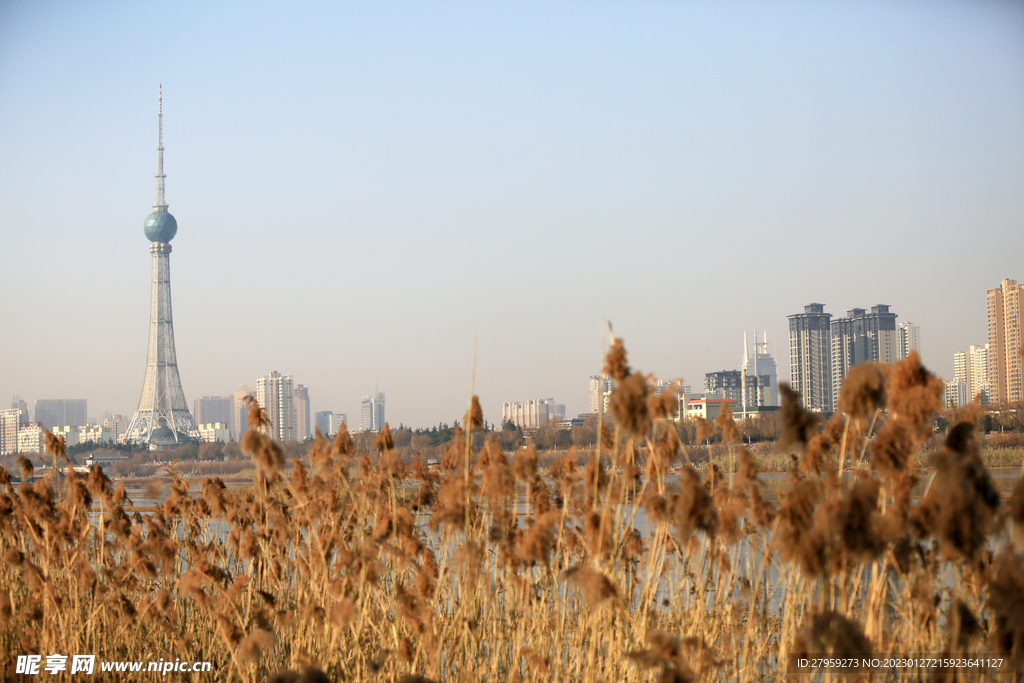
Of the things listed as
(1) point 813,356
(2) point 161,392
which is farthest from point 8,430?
(1) point 813,356

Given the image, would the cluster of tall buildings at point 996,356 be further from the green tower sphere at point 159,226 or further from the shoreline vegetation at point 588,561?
the green tower sphere at point 159,226

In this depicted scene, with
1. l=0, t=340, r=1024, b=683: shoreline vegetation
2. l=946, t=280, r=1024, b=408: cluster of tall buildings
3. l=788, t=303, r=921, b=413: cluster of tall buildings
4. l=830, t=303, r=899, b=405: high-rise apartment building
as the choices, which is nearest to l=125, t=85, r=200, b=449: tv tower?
l=946, t=280, r=1024, b=408: cluster of tall buildings

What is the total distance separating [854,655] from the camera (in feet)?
6.56

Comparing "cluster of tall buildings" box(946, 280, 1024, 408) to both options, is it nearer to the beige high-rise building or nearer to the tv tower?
the beige high-rise building

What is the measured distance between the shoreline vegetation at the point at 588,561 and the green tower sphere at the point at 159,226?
134m

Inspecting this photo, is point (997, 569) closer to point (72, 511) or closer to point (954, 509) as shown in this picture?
point (954, 509)

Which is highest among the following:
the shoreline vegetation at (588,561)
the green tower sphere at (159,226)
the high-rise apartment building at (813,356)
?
the green tower sphere at (159,226)

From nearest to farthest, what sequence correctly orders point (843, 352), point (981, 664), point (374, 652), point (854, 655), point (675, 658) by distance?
point (854, 655)
point (675, 658)
point (981, 664)
point (374, 652)
point (843, 352)

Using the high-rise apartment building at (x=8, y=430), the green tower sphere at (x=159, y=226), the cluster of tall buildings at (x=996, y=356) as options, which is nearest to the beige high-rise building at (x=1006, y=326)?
the cluster of tall buildings at (x=996, y=356)

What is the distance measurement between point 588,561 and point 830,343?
7218 inches

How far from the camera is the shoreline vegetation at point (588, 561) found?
2.32m

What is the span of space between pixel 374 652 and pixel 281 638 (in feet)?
2.33

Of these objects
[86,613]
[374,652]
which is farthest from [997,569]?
[86,613]

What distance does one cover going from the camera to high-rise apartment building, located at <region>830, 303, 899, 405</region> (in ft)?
537
